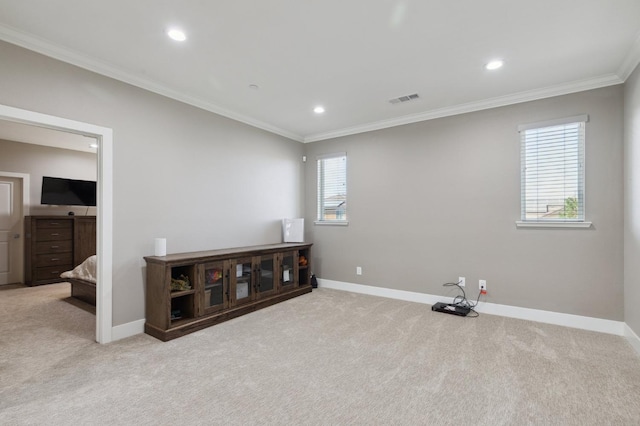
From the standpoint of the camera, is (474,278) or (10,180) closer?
(474,278)

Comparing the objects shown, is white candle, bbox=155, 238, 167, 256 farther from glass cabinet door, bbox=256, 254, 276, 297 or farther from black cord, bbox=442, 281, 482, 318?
black cord, bbox=442, 281, 482, 318

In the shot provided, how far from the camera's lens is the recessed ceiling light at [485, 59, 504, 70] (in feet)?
9.23

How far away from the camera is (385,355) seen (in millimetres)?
2613

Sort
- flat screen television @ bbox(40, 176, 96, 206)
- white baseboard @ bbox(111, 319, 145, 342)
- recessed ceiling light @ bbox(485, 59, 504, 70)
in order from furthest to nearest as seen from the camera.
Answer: flat screen television @ bbox(40, 176, 96, 206)
white baseboard @ bbox(111, 319, 145, 342)
recessed ceiling light @ bbox(485, 59, 504, 70)

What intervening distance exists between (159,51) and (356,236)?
348 cm

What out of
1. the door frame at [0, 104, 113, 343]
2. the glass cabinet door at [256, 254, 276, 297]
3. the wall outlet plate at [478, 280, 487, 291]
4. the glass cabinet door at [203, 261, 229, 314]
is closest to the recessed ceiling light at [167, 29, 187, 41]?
the door frame at [0, 104, 113, 343]

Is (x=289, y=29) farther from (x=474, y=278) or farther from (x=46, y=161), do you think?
(x=46, y=161)

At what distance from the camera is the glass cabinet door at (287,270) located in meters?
4.39

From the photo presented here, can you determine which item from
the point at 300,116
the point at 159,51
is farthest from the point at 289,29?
the point at 300,116

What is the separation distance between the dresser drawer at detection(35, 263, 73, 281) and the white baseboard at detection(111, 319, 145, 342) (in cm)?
402

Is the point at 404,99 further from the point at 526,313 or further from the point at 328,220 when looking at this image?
the point at 526,313

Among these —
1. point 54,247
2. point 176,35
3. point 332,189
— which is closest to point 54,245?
point 54,247

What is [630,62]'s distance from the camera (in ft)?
8.94

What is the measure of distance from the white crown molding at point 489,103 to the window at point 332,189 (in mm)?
431
